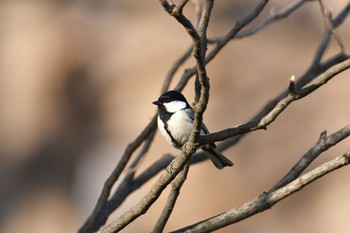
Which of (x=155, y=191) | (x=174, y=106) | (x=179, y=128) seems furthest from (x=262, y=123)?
(x=174, y=106)

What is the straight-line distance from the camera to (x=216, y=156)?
146 inches

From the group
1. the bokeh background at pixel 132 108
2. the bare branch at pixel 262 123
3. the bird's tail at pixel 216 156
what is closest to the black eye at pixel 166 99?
the bird's tail at pixel 216 156

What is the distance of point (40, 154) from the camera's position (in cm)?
792

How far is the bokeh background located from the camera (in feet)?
21.2

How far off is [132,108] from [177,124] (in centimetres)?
372

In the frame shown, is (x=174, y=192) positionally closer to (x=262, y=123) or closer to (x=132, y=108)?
(x=262, y=123)

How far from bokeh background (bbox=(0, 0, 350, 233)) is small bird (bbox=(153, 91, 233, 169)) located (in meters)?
2.55

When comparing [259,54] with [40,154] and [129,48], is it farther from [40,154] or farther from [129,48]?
[40,154]

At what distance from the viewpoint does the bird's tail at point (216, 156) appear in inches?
145

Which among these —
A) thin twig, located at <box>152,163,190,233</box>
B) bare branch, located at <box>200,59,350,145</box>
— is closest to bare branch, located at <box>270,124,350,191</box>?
bare branch, located at <box>200,59,350,145</box>

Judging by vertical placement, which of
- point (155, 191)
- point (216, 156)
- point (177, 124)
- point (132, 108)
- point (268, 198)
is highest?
point (132, 108)

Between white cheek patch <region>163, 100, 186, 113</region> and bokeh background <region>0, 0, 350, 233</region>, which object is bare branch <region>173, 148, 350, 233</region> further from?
bokeh background <region>0, 0, 350, 233</region>

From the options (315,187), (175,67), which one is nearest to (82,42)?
(315,187)

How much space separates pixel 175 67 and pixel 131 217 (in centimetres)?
133
